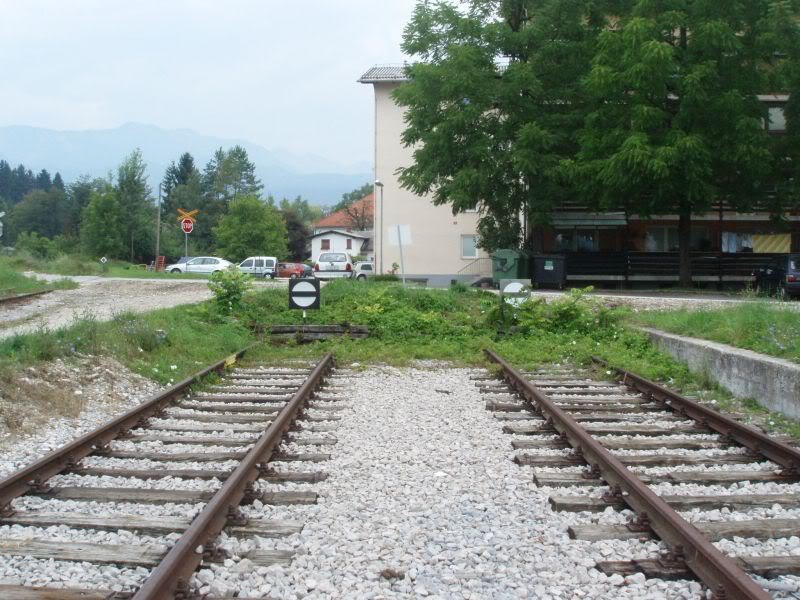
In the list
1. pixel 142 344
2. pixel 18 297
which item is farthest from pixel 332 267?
pixel 142 344

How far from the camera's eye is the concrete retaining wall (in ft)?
25.8

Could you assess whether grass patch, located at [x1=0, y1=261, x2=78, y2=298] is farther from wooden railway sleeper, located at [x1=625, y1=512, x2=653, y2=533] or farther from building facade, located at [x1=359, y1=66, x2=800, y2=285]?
wooden railway sleeper, located at [x1=625, y1=512, x2=653, y2=533]

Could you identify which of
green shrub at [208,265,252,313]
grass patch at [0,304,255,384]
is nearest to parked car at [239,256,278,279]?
green shrub at [208,265,252,313]

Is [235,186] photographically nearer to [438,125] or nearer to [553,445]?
[438,125]

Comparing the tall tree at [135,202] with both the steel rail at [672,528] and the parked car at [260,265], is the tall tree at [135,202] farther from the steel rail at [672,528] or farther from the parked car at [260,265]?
the steel rail at [672,528]

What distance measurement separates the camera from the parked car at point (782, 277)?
2508 centimetres

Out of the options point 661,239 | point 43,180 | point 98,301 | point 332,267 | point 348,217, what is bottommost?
point 98,301

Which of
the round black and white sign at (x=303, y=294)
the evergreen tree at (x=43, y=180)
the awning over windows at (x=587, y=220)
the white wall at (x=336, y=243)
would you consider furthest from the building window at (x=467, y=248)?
the evergreen tree at (x=43, y=180)

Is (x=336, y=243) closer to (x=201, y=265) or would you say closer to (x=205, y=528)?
(x=201, y=265)

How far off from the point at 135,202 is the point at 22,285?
5730cm

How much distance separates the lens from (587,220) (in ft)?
124

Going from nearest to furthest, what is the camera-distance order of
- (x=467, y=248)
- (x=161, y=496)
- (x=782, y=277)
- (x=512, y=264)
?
(x=161, y=496)
(x=782, y=277)
(x=512, y=264)
(x=467, y=248)

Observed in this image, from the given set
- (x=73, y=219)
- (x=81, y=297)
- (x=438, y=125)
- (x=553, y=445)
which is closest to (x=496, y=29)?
(x=438, y=125)

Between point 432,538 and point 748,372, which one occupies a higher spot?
point 748,372
